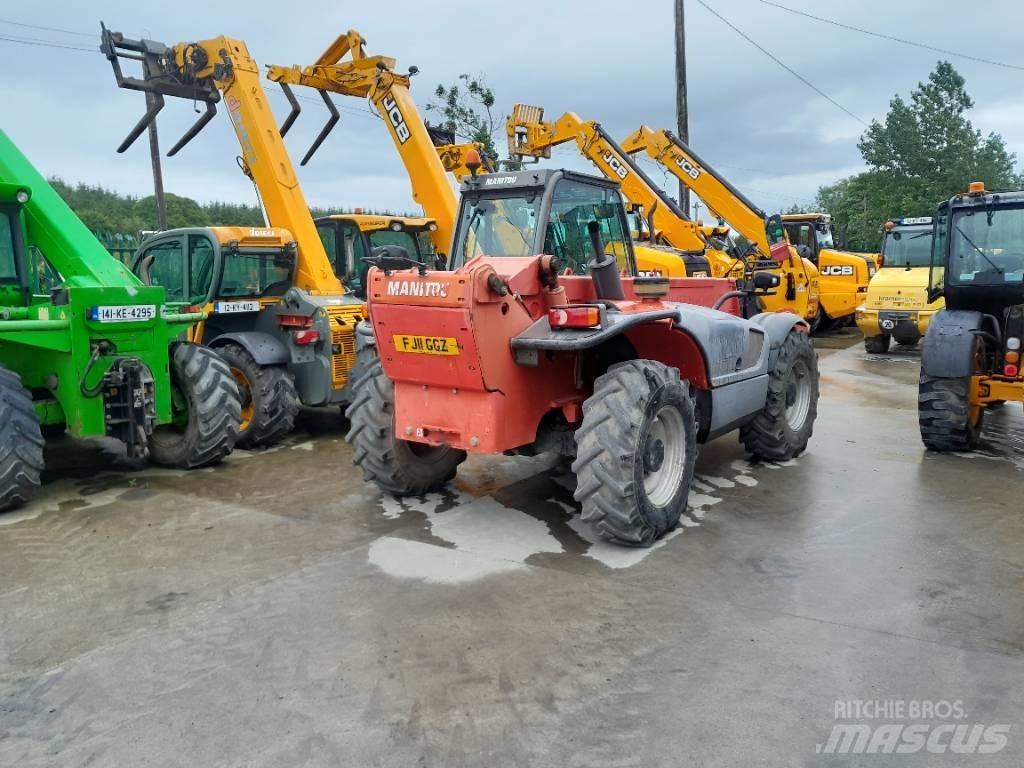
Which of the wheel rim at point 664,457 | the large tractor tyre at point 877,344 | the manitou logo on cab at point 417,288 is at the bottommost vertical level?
the large tractor tyre at point 877,344

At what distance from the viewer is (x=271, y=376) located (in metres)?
7.43

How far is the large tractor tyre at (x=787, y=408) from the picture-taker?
6406 millimetres

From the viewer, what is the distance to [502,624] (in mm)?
3697

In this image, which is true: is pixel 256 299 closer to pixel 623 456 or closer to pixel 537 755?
pixel 623 456

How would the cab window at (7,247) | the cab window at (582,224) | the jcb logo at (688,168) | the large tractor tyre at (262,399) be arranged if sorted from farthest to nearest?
the jcb logo at (688,168) → the large tractor tyre at (262,399) → the cab window at (7,247) → the cab window at (582,224)

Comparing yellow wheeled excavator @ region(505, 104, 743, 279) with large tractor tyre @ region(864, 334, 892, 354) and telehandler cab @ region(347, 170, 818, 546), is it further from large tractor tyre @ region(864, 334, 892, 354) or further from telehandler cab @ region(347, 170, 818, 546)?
telehandler cab @ region(347, 170, 818, 546)

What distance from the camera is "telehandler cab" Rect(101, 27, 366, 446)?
753 cm

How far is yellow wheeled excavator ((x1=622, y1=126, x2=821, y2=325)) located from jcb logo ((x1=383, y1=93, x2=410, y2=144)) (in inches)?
257

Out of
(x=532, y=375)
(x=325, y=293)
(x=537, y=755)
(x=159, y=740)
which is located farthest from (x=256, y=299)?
(x=537, y=755)

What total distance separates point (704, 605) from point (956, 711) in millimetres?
1171

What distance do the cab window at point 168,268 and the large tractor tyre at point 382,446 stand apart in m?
3.42

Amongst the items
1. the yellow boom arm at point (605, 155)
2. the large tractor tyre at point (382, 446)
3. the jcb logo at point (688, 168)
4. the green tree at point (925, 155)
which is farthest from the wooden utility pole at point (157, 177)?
the green tree at point (925, 155)

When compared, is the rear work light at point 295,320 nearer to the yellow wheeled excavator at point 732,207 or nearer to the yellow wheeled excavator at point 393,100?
the yellow wheeled excavator at point 393,100

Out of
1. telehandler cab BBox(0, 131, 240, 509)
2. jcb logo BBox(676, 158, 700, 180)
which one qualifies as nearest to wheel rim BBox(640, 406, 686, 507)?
telehandler cab BBox(0, 131, 240, 509)
